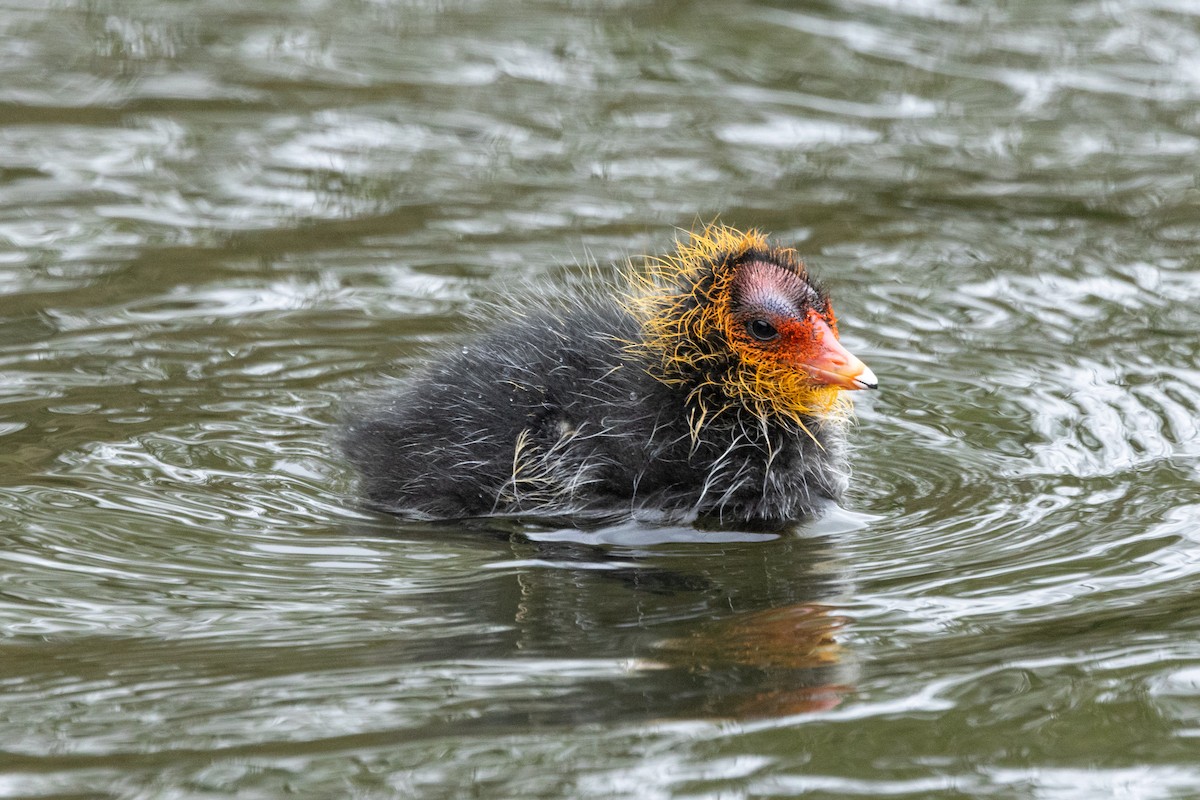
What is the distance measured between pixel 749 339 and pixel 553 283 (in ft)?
5.38

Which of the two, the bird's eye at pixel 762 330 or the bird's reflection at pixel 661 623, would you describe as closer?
the bird's reflection at pixel 661 623

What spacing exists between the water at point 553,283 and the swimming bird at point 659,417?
18 centimetres

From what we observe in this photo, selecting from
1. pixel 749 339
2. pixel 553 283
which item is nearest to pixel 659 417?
pixel 749 339

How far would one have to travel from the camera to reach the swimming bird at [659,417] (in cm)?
629

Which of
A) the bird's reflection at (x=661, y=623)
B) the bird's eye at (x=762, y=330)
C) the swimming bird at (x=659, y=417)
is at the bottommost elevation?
the bird's reflection at (x=661, y=623)

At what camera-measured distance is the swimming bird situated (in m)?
6.29

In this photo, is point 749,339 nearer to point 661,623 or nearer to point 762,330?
point 762,330

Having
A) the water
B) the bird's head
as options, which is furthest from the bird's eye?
the water

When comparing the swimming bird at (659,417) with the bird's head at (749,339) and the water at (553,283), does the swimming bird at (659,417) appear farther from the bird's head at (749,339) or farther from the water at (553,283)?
the water at (553,283)

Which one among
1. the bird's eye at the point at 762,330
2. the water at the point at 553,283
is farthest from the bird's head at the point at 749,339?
the water at the point at 553,283

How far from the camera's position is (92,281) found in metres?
8.45

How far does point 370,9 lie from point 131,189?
3690 mm

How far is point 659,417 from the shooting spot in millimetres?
6348

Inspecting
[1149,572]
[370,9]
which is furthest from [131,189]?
[1149,572]
